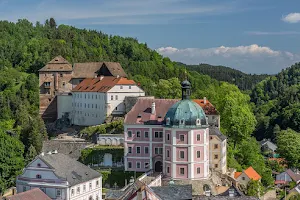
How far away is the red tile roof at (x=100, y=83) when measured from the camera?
76.1 m

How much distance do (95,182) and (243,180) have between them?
58.9ft

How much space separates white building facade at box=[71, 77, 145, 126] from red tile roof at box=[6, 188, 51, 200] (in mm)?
26864

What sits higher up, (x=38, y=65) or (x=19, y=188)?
(x=38, y=65)

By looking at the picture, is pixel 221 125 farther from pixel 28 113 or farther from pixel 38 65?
pixel 38 65

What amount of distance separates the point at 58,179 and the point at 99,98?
1063 inches

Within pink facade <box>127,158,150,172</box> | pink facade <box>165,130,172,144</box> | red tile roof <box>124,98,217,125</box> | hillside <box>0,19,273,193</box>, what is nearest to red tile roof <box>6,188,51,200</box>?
pink facade <box>127,158,150,172</box>

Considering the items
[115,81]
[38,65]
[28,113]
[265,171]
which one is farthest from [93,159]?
[38,65]

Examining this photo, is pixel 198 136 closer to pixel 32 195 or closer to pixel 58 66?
pixel 32 195

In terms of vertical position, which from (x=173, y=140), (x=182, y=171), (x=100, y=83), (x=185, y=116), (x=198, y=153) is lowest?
(x=182, y=171)

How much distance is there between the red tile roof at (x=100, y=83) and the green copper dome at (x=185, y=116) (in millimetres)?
20391

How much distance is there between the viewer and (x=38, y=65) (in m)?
114

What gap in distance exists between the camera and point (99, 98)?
77.1 m

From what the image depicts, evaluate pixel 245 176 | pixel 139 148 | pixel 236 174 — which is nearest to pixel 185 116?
pixel 139 148

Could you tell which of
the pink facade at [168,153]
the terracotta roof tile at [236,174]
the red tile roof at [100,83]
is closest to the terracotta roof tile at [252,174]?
the terracotta roof tile at [236,174]
